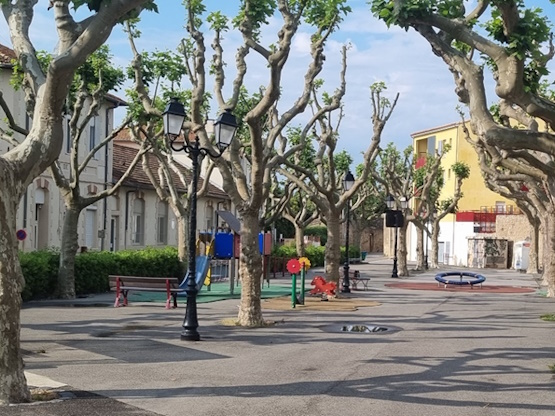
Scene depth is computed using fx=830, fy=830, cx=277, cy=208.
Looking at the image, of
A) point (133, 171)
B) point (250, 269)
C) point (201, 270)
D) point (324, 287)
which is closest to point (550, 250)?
point (324, 287)

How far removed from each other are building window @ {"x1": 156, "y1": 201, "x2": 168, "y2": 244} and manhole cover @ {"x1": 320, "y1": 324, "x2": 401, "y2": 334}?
80.3 ft

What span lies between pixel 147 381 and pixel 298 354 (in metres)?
3.44

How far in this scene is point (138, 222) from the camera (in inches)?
1535

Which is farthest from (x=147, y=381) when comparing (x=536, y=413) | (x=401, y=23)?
(x=401, y=23)

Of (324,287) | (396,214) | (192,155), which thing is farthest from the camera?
(396,214)

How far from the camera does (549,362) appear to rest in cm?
1283

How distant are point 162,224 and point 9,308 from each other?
33668 mm

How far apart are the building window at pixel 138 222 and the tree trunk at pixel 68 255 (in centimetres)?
1579

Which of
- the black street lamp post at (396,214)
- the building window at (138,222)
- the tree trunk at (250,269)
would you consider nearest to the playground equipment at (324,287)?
the tree trunk at (250,269)

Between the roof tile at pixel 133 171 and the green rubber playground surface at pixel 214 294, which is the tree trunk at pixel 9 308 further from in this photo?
Result: the roof tile at pixel 133 171

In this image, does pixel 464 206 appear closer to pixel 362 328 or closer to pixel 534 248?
pixel 534 248

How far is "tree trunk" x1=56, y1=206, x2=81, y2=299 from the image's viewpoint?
22188mm

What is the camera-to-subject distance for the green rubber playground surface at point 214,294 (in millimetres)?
24047

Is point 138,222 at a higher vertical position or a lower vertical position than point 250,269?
higher
